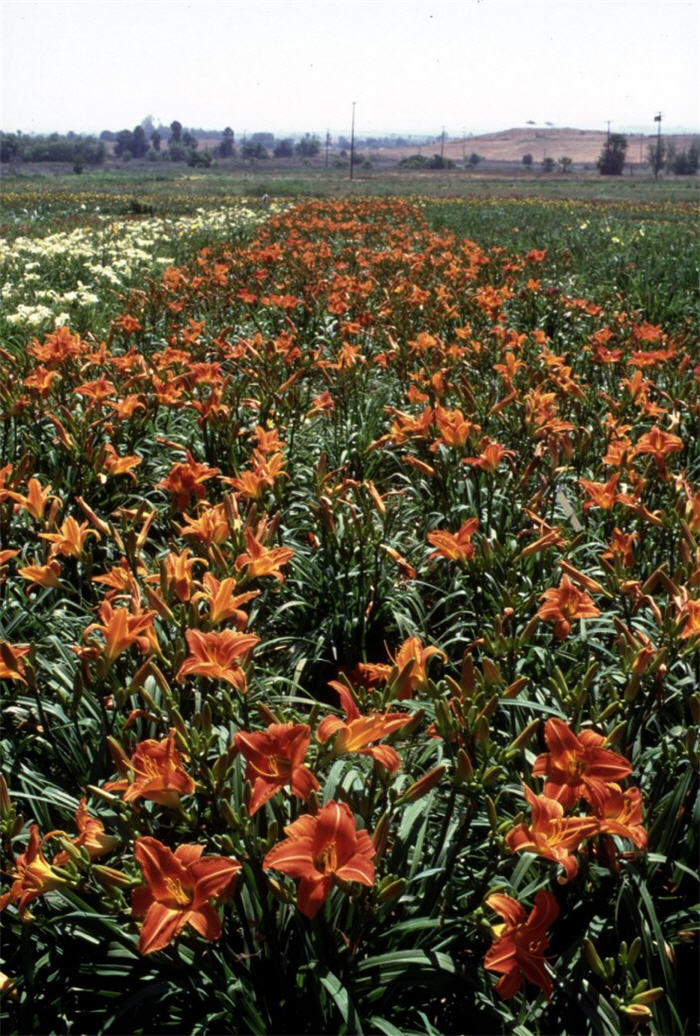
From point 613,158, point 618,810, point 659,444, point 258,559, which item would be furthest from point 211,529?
point 613,158

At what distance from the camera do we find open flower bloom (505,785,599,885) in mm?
1224

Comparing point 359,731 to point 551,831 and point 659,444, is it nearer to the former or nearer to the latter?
point 551,831

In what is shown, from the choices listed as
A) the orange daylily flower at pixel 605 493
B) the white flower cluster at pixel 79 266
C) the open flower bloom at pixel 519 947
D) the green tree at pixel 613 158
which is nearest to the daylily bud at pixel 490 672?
the open flower bloom at pixel 519 947

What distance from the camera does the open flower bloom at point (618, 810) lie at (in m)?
1.25

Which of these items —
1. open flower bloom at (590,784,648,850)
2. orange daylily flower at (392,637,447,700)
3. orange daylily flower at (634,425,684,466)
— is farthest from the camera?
orange daylily flower at (634,425,684,466)

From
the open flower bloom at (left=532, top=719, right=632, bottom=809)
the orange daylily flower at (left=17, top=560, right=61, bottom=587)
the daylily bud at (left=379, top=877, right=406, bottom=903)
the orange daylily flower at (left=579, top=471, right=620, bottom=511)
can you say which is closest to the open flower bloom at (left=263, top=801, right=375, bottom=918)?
the daylily bud at (left=379, top=877, right=406, bottom=903)

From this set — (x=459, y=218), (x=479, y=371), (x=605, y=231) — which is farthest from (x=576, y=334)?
(x=459, y=218)

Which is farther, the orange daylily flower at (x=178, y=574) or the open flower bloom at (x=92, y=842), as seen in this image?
the orange daylily flower at (x=178, y=574)

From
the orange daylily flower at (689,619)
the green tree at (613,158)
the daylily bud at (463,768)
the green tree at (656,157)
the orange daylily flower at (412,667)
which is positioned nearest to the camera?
the daylily bud at (463,768)

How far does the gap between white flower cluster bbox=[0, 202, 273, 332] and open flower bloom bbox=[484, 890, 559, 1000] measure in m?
5.39

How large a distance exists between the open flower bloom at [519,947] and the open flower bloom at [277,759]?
1.21 ft

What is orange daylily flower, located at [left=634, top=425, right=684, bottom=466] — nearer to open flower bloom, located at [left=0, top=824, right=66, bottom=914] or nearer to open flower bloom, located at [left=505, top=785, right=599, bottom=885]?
open flower bloom, located at [left=505, top=785, right=599, bottom=885]

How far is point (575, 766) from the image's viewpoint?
1.28 meters

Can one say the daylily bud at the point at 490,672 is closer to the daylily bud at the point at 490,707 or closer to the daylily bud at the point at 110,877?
the daylily bud at the point at 490,707
